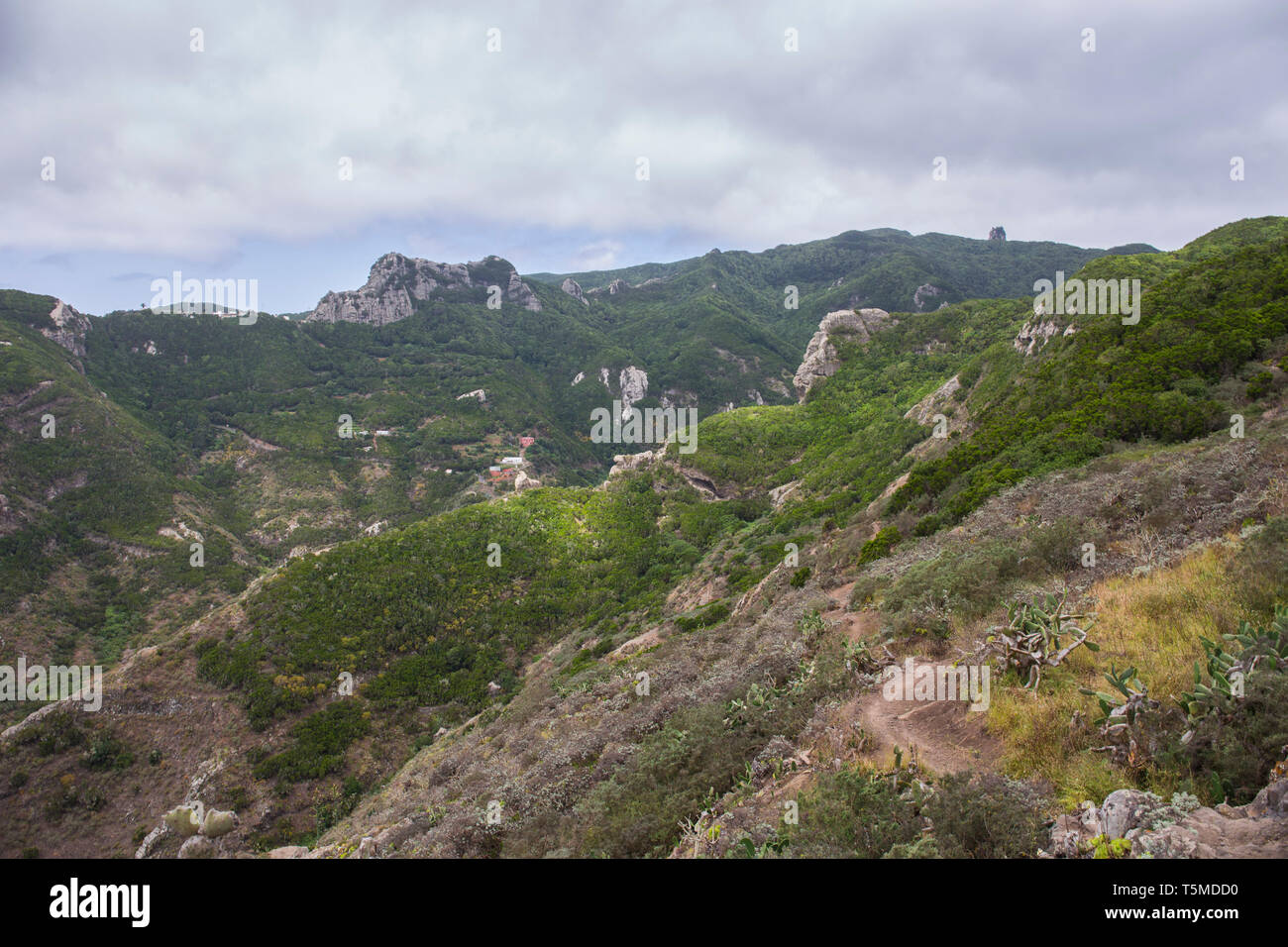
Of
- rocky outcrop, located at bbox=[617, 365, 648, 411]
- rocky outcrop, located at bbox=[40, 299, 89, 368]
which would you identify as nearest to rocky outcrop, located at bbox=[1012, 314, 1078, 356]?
rocky outcrop, located at bbox=[617, 365, 648, 411]

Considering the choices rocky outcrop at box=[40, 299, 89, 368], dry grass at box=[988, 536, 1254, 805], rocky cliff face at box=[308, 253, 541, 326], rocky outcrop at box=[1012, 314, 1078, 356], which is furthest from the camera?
rocky cliff face at box=[308, 253, 541, 326]

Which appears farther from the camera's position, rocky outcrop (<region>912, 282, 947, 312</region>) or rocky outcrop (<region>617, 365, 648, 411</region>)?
rocky outcrop (<region>912, 282, 947, 312</region>)

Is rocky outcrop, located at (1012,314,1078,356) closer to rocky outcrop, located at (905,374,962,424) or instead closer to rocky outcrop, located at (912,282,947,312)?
rocky outcrop, located at (905,374,962,424)

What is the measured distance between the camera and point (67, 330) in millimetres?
94188

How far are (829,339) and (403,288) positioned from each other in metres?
149

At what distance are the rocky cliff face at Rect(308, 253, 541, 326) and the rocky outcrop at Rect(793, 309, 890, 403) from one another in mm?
139229

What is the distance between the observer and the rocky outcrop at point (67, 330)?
300ft

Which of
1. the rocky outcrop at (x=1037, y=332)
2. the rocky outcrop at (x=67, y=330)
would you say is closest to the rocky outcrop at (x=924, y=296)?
the rocky outcrop at (x=1037, y=332)

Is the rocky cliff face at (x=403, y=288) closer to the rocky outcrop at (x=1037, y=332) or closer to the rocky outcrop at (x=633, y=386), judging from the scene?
the rocky outcrop at (x=633, y=386)

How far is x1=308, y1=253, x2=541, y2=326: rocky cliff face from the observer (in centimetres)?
15325

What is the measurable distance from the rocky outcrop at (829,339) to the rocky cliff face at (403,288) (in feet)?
457

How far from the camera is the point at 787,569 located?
18.5m

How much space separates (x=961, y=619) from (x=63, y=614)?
7296cm
